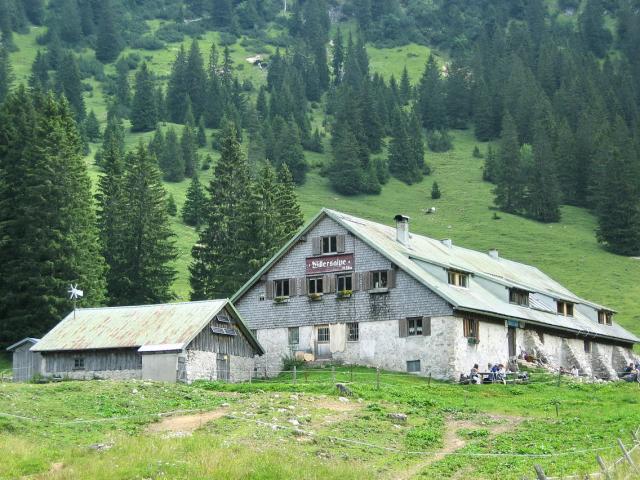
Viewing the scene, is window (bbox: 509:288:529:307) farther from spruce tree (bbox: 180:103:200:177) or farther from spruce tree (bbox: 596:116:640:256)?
spruce tree (bbox: 180:103:200:177)

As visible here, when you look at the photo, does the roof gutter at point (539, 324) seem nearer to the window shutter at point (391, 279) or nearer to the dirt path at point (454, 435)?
the window shutter at point (391, 279)

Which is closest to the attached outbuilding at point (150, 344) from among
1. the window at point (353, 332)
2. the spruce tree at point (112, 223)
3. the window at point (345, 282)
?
the window at point (353, 332)

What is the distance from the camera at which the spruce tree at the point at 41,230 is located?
6631 centimetres

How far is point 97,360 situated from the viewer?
54688 mm

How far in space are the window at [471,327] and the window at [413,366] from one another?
121 inches

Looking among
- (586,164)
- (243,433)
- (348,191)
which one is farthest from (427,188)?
(243,433)

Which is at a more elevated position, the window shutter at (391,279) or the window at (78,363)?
the window shutter at (391,279)

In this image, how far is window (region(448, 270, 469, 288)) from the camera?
6356cm

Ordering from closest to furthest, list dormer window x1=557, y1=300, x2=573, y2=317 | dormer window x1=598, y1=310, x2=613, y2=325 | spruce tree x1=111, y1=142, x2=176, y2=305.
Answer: dormer window x1=557, y1=300, x2=573, y2=317, dormer window x1=598, y1=310, x2=613, y2=325, spruce tree x1=111, y1=142, x2=176, y2=305

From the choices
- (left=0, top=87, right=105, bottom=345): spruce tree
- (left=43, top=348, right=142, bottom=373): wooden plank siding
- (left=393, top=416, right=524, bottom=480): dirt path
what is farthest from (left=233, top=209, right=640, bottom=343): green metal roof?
(left=393, top=416, right=524, bottom=480): dirt path

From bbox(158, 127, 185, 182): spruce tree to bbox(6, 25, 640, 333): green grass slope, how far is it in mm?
2227

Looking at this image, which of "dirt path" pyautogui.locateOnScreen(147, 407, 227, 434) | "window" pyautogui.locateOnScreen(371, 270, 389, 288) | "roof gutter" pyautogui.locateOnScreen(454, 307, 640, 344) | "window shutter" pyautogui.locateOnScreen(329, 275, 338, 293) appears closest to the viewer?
"dirt path" pyautogui.locateOnScreen(147, 407, 227, 434)

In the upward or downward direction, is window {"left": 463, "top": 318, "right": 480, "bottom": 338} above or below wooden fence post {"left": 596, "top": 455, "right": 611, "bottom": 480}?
above

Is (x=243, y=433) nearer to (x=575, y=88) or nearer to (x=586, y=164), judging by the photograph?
(x=586, y=164)
